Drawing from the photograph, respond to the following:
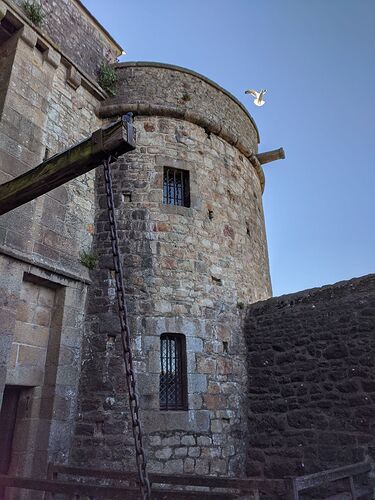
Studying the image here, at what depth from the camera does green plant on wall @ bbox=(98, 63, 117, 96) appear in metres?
7.70

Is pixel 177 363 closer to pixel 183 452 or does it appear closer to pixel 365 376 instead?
pixel 183 452

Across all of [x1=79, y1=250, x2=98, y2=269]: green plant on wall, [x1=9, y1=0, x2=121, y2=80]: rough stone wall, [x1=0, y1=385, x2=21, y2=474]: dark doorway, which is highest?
[x1=9, y1=0, x2=121, y2=80]: rough stone wall

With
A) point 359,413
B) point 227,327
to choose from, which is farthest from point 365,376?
point 227,327

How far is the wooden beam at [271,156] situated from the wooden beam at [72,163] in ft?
22.1

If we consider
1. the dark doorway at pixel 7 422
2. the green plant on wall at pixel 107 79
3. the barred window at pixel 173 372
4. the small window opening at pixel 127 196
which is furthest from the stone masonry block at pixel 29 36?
the dark doorway at pixel 7 422

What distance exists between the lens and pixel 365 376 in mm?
5352

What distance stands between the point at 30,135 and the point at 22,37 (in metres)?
1.66

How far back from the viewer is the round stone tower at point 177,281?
18.3ft

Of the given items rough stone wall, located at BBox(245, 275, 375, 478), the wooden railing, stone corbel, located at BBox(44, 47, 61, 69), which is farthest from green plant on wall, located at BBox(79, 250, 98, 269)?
stone corbel, located at BBox(44, 47, 61, 69)

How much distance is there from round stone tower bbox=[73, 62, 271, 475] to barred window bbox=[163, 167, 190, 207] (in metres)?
0.02

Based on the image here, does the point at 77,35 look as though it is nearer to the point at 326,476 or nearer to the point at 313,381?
the point at 313,381

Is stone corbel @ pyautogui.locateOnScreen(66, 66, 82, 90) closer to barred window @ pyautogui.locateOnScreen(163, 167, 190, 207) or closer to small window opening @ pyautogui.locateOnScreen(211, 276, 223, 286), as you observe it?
barred window @ pyautogui.locateOnScreen(163, 167, 190, 207)

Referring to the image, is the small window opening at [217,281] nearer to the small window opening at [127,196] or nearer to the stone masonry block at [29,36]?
the small window opening at [127,196]

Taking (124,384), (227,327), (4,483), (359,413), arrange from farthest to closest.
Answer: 1. (227,327)
2. (124,384)
3. (359,413)
4. (4,483)
